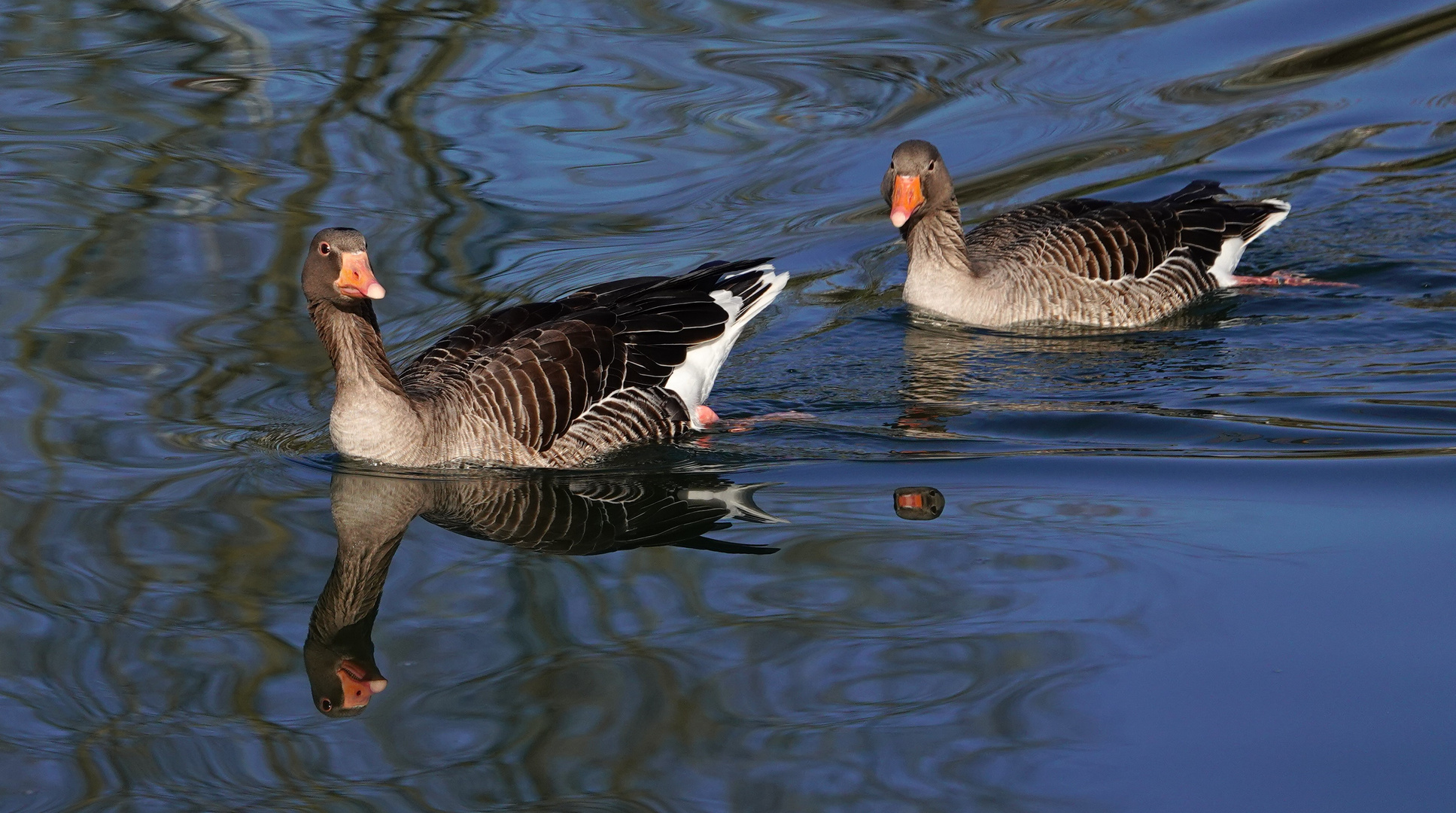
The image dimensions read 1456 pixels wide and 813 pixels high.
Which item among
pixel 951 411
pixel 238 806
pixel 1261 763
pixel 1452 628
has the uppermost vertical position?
pixel 951 411

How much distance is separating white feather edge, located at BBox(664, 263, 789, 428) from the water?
0.37m

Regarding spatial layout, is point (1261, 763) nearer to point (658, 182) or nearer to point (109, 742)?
point (109, 742)

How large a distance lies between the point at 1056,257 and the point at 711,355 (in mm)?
2990

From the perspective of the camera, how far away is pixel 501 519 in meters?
7.95

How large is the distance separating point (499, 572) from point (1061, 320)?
17.7ft

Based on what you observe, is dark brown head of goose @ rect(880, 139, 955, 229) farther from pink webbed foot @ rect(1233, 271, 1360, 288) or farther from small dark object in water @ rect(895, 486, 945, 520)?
small dark object in water @ rect(895, 486, 945, 520)

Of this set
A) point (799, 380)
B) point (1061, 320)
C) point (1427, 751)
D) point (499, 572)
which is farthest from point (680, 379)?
point (1427, 751)

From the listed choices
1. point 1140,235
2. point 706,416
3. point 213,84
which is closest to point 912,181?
point 1140,235

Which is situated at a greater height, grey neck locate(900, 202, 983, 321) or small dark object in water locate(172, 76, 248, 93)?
small dark object in water locate(172, 76, 248, 93)

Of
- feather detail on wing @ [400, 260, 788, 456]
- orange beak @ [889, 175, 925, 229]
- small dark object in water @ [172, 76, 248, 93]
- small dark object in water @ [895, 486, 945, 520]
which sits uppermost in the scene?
small dark object in water @ [172, 76, 248, 93]

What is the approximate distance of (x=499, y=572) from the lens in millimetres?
7141

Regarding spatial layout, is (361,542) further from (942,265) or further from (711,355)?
(942,265)

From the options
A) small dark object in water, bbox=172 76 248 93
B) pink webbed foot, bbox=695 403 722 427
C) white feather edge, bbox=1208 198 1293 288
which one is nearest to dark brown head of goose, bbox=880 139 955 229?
pink webbed foot, bbox=695 403 722 427

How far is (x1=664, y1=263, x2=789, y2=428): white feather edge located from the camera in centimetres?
930
